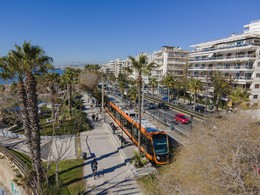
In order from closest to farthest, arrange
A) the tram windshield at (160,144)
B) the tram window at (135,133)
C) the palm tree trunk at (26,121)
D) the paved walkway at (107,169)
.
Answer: the palm tree trunk at (26,121), the paved walkway at (107,169), the tram windshield at (160,144), the tram window at (135,133)

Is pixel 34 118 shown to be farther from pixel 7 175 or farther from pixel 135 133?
pixel 135 133

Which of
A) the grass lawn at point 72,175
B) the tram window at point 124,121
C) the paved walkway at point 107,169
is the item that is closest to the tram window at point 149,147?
the paved walkway at point 107,169

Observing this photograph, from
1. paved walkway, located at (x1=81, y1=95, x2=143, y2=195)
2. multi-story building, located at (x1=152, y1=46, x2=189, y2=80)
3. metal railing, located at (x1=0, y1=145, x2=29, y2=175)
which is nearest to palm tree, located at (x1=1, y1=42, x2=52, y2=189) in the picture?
metal railing, located at (x1=0, y1=145, x2=29, y2=175)

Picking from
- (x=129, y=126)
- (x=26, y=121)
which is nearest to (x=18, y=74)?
(x=26, y=121)

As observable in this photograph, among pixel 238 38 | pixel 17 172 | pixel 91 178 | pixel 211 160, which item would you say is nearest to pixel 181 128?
pixel 91 178

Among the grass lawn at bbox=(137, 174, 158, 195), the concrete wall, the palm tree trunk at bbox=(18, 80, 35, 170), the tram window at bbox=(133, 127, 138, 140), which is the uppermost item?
the palm tree trunk at bbox=(18, 80, 35, 170)

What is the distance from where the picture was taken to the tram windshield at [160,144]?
1587 cm

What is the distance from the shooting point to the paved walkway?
43.8 ft

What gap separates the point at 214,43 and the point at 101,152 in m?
52.1

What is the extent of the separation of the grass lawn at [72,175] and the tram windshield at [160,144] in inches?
245

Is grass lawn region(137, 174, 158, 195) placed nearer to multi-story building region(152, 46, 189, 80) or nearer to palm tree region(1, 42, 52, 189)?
palm tree region(1, 42, 52, 189)

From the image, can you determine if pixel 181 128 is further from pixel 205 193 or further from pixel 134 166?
pixel 205 193

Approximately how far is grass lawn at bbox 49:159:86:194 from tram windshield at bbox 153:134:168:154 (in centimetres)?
623

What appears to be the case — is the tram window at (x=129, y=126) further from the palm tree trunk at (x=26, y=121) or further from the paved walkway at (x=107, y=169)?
the palm tree trunk at (x=26, y=121)
